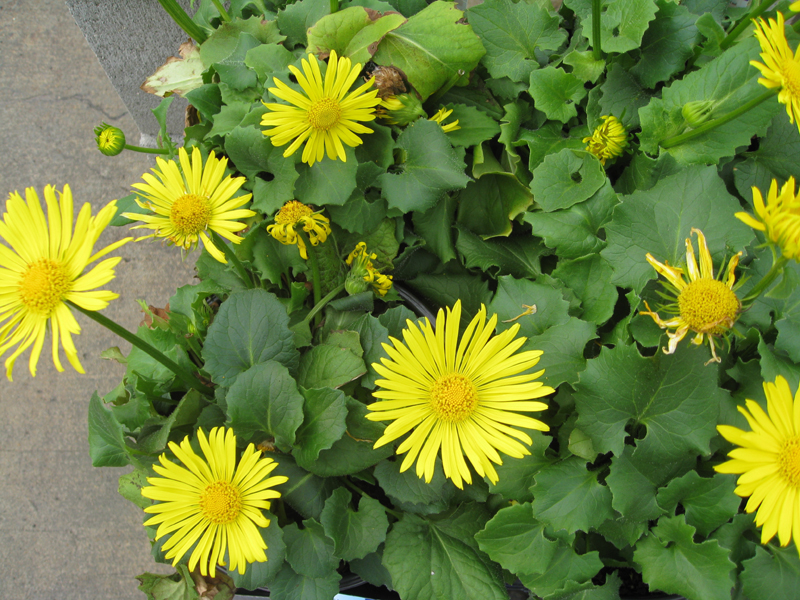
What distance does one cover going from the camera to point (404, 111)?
2.92 feet

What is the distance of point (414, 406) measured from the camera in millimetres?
730

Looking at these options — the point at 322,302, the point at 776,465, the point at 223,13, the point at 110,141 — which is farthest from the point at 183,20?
the point at 776,465

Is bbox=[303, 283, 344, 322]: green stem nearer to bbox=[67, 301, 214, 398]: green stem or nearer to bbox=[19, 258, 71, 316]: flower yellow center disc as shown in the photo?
bbox=[67, 301, 214, 398]: green stem

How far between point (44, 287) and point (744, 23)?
0.92 metres

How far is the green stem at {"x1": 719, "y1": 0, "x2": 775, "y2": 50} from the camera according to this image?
0.75 m

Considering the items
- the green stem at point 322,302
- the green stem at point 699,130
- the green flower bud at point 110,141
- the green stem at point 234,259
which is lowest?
the green stem at point 322,302

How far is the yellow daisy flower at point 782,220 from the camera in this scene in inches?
21.1

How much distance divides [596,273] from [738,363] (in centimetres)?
21

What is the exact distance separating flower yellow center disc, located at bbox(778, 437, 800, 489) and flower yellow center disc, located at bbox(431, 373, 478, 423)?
1.10 ft

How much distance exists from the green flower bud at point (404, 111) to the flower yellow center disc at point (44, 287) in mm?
498

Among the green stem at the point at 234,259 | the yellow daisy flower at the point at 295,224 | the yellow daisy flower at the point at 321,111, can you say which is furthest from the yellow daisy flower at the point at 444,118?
the green stem at the point at 234,259

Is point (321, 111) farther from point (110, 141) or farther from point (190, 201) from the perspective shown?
point (110, 141)

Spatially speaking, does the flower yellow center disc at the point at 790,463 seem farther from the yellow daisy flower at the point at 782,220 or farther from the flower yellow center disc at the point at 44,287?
the flower yellow center disc at the point at 44,287

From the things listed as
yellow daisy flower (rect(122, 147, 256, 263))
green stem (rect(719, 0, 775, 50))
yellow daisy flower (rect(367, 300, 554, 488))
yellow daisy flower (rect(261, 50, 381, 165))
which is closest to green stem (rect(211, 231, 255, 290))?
yellow daisy flower (rect(122, 147, 256, 263))
